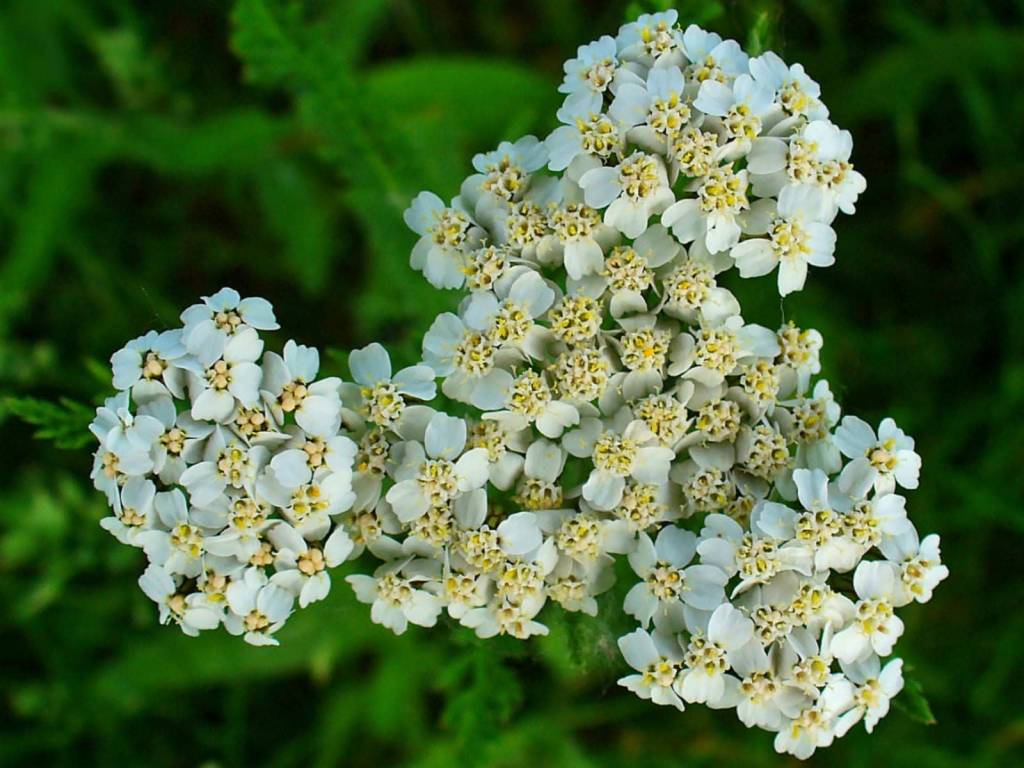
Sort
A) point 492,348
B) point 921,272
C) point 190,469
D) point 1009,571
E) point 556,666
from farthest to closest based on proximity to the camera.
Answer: point 921,272
point 1009,571
point 556,666
point 492,348
point 190,469

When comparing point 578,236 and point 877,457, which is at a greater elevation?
point 578,236

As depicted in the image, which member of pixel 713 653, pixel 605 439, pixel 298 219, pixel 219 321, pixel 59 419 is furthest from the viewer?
pixel 298 219

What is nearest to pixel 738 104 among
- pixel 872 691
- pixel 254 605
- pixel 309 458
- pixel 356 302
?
pixel 309 458

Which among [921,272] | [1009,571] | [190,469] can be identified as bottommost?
[190,469]

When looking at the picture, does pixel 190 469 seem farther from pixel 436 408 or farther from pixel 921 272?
pixel 921 272

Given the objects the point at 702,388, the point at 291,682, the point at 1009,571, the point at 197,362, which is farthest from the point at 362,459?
the point at 1009,571

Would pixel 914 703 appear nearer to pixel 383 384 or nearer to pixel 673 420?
pixel 673 420

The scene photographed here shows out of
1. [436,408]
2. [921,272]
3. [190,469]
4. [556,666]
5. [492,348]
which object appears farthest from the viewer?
[921,272]

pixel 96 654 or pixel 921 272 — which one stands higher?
pixel 921 272

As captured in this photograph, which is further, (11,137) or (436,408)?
(11,137)
